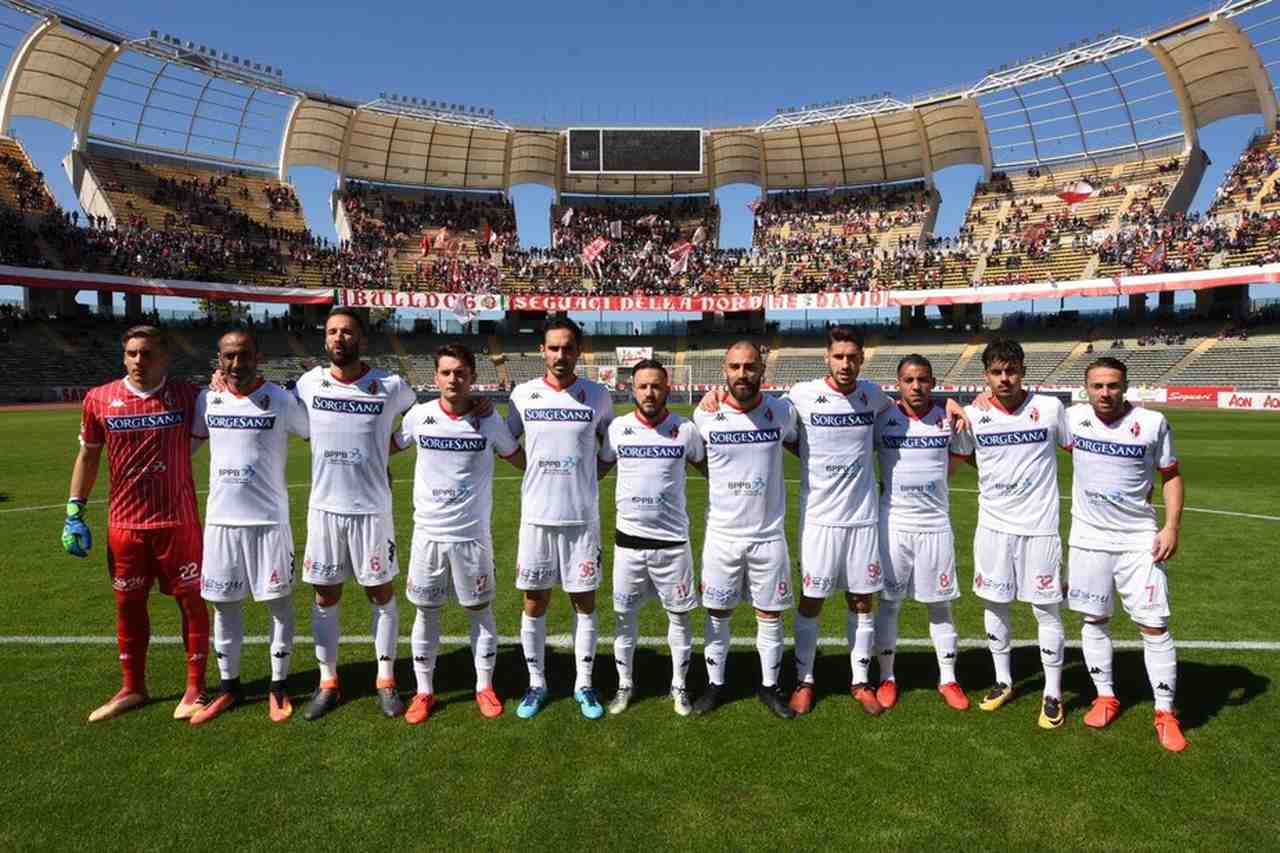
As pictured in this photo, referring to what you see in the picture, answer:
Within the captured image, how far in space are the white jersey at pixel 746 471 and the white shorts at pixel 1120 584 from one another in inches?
76.4

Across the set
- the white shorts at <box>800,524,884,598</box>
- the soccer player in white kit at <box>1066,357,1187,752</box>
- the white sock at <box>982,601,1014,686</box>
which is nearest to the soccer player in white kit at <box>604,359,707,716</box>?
the white shorts at <box>800,524,884,598</box>

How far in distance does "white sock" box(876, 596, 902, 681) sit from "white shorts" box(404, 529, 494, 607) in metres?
2.73

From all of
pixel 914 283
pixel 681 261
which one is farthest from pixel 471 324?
pixel 914 283

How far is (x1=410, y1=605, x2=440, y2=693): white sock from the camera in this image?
16.3 feet

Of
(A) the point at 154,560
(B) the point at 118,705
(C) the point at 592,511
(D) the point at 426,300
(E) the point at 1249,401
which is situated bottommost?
(B) the point at 118,705

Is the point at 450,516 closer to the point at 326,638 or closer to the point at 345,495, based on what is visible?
the point at 345,495

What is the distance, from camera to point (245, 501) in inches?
192

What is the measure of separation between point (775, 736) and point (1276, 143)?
183ft

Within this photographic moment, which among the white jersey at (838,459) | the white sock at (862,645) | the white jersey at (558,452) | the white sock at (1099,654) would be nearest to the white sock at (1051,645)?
the white sock at (1099,654)

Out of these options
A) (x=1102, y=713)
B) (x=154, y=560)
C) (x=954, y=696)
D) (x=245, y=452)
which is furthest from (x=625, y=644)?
(x=154, y=560)

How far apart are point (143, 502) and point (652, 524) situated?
3.34m

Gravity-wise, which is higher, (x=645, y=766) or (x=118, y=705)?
(x=118, y=705)

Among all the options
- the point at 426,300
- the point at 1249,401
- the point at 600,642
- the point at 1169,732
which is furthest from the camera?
the point at 426,300

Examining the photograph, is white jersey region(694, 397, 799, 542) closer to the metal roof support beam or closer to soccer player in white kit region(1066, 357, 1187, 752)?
soccer player in white kit region(1066, 357, 1187, 752)
